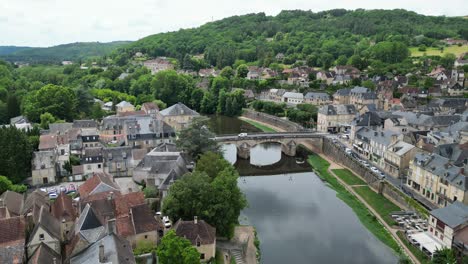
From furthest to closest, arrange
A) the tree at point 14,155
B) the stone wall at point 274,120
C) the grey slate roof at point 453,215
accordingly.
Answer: the stone wall at point 274,120, the tree at point 14,155, the grey slate roof at point 453,215

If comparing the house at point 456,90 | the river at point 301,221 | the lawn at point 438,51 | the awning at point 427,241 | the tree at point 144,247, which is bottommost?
the river at point 301,221

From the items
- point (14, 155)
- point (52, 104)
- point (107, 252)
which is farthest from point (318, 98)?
point (107, 252)

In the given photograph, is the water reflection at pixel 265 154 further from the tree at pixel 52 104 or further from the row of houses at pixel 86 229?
the tree at pixel 52 104

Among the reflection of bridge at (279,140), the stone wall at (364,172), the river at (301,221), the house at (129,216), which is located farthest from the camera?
the reflection of bridge at (279,140)

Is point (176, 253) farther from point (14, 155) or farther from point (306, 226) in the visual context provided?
point (14, 155)

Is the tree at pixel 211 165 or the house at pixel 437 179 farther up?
the tree at pixel 211 165

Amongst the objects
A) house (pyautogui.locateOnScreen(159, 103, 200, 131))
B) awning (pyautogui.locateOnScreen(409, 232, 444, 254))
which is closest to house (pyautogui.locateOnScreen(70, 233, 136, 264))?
awning (pyautogui.locateOnScreen(409, 232, 444, 254))

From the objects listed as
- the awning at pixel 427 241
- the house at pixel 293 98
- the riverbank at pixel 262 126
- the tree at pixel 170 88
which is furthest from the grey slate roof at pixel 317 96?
the awning at pixel 427 241
